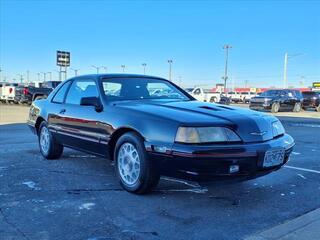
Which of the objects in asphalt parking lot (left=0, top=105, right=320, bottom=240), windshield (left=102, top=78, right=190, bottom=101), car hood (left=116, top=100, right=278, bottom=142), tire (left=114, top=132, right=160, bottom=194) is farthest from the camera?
windshield (left=102, top=78, right=190, bottom=101)

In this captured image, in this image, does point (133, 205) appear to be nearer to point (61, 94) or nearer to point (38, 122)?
point (61, 94)

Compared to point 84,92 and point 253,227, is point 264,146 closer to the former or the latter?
point 253,227

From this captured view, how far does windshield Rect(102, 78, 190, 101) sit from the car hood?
497mm

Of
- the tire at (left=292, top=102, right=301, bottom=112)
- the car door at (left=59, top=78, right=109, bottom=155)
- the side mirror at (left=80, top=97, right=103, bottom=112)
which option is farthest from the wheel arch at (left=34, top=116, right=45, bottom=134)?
the tire at (left=292, top=102, right=301, bottom=112)

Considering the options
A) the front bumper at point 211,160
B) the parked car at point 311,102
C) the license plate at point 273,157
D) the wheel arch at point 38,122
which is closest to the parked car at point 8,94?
the parked car at point 311,102

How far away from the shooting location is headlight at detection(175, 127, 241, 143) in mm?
4570

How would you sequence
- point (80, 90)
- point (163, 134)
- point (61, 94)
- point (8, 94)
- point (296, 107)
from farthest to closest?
point (8, 94), point (296, 107), point (61, 94), point (80, 90), point (163, 134)

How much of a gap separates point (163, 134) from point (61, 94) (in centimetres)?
293

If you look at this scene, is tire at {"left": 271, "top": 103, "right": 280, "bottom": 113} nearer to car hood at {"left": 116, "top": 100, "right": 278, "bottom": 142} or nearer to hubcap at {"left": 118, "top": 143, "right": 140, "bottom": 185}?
car hood at {"left": 116, "top": 100, "right": 278, "bottom": 142}

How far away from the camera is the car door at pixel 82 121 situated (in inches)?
226

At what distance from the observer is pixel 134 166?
5.12 meters

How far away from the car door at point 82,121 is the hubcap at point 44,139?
74 cm

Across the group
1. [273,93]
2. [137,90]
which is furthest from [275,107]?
[137,90]

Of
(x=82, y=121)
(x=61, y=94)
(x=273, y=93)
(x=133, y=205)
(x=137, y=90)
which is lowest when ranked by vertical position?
(x=133, y=205)
